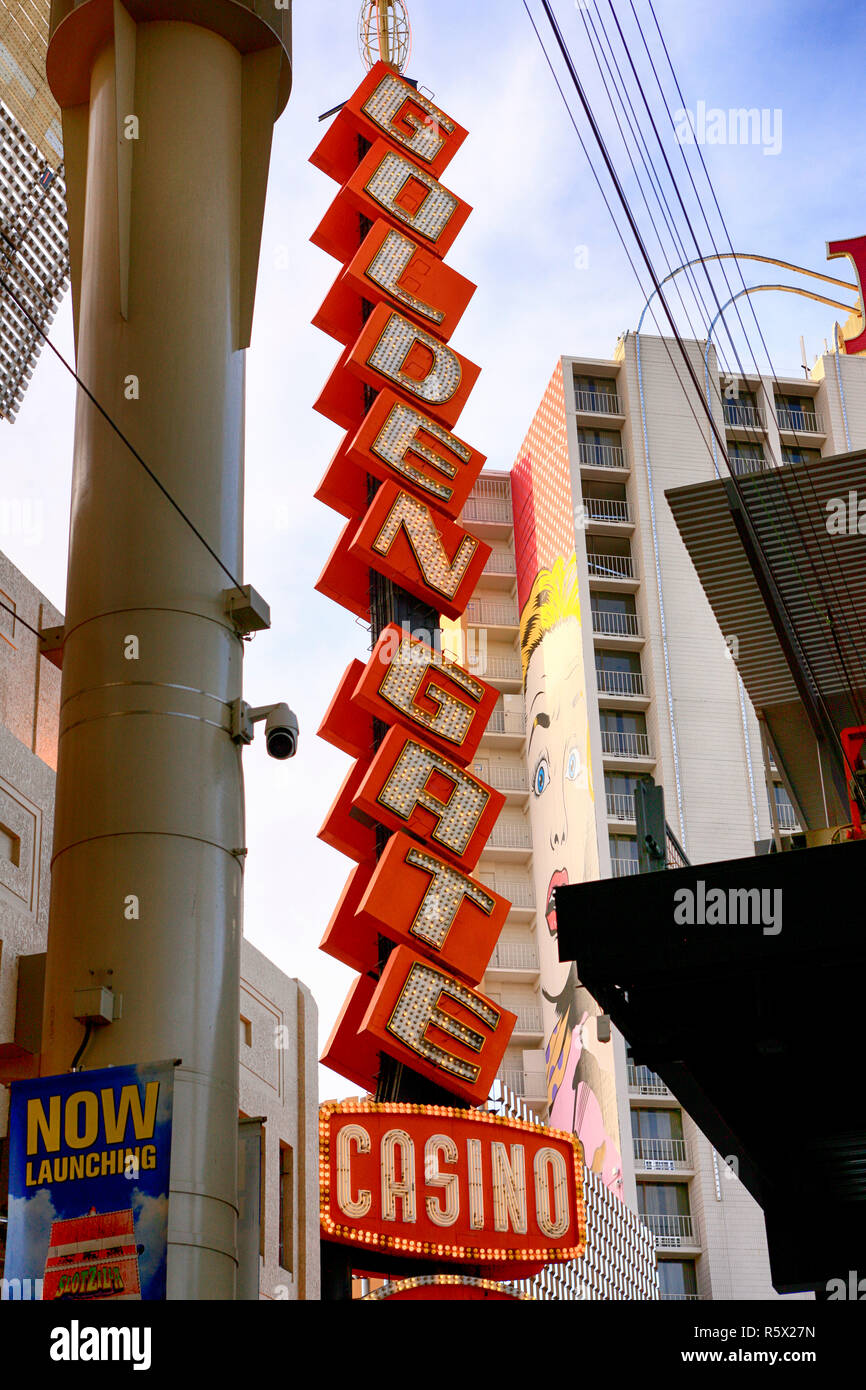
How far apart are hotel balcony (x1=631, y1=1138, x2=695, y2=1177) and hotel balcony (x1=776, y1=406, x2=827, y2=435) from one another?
107 ft

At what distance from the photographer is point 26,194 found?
2567 cm

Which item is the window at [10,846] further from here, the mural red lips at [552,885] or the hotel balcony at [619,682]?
the hotel balcony at [619,682]

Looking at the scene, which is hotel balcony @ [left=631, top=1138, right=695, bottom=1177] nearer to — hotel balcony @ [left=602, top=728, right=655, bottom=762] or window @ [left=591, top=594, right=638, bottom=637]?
hotel balcony @ [left=602, top=728, right=655, bottom=762]

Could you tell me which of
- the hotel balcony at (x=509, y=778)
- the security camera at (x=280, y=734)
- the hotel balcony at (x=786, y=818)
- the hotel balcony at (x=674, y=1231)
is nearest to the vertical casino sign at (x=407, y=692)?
the security camera at (x=280, y=734)

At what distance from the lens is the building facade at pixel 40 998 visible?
47.6 feet

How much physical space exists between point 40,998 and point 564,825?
5461 centimetres

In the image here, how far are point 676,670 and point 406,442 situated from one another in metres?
37.1

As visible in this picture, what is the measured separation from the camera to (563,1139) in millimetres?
28812

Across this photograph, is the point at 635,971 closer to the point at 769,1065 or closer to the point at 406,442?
the point at 769,1065

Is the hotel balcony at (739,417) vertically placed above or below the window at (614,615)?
above

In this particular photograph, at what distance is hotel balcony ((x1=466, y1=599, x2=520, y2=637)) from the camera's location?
76.6m

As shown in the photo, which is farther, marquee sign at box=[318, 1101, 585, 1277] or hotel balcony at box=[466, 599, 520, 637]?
hotel balcony at box=[466, 599, 520, 637]

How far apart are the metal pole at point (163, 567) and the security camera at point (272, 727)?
0.10 metres

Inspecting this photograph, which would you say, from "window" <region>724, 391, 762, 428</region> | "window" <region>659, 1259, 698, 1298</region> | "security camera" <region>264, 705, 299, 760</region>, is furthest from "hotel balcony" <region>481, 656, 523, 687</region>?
"security camera" <region>264, 705, 299, 760</region>
